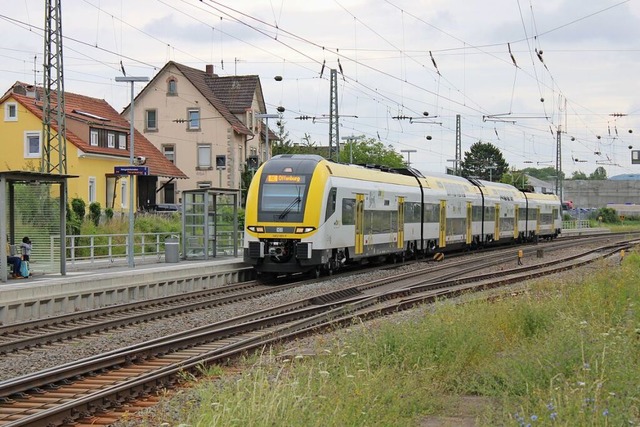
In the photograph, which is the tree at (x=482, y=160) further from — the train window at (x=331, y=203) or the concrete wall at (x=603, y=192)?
the train window at (x=331, y=203)

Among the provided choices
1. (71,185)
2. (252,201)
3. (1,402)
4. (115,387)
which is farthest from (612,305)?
(71,185)

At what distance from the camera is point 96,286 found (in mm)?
21688

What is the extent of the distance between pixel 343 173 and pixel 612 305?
45.4ft

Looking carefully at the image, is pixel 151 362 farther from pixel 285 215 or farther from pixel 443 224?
pixel 443 224

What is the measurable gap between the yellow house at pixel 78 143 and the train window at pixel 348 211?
23.8m

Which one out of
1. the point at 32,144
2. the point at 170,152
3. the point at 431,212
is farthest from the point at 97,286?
the point at 170,152

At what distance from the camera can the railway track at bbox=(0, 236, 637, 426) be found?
961 centimetres

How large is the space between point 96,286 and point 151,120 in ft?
156

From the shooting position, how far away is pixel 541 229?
187 feet

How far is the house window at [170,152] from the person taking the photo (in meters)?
67.2

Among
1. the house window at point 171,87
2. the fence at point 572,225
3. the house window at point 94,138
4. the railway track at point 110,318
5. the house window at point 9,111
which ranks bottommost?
the railway track at point 110,318

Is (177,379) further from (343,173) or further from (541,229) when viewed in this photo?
(541,229)

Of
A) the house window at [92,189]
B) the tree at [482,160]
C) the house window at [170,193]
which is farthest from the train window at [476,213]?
the tree at [482,160]

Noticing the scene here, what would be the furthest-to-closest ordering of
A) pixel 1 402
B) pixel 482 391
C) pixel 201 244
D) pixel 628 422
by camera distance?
pixel 201 244, pixel 1 402, pixel 482 391, pixel 628 422
